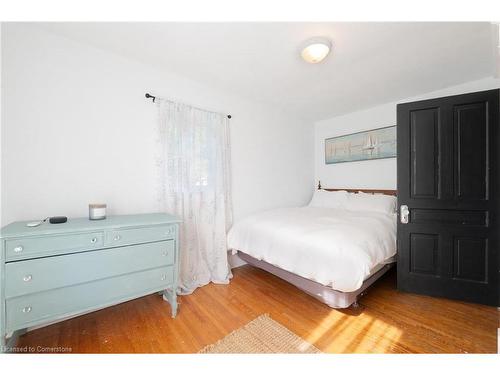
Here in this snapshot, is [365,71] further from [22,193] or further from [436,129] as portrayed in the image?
[22,193]

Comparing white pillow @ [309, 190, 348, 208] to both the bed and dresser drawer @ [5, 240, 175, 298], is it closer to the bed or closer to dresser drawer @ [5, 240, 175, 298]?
the bed

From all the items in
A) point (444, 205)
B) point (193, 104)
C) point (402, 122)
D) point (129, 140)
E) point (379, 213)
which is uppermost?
point (193, 104)

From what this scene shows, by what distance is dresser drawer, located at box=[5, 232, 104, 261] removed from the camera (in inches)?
47.5

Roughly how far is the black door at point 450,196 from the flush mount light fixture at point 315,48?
1086 millimetres

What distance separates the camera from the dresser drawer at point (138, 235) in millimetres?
1497

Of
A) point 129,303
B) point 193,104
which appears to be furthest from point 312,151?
point 129,303

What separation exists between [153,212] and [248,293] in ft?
4.39

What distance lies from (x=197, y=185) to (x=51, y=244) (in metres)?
1.35

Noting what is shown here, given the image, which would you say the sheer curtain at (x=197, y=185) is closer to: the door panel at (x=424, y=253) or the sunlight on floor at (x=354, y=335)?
the sunlight on floor at (x=354, y=335)

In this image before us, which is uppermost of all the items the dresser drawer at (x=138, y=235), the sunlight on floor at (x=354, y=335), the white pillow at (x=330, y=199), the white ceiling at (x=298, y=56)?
the white ceiling at (x=298, y=56)

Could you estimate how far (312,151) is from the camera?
4.08 m

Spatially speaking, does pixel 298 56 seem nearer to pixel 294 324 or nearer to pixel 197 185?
pixel 197 185

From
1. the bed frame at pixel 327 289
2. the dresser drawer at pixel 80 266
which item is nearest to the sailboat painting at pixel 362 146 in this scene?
the bed frame at pixel 327 289

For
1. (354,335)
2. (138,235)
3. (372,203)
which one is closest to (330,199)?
(372,203)
